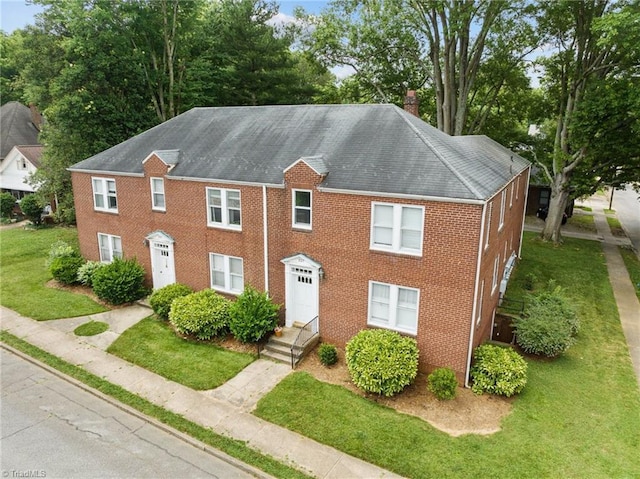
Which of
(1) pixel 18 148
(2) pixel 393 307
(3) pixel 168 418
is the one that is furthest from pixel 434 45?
(1) pixel 18 148

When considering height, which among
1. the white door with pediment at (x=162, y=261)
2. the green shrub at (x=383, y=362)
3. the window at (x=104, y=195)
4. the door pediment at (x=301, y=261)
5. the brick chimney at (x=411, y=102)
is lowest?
the green shrub at (x=383, y=362)

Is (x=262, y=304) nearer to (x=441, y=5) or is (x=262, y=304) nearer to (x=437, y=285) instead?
(x=437, y=285)

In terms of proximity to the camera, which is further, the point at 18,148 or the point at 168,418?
the point at 18,148

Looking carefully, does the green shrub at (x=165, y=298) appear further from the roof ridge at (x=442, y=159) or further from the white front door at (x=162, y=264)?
the roof ridge at (x=442, y=159)

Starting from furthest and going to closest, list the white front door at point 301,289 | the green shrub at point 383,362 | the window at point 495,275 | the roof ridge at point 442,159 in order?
1. the window at point 495,275
2. the white front door at point 301,289
3. the green shrub at point 383,362
4. the roof ridge at point 442,159

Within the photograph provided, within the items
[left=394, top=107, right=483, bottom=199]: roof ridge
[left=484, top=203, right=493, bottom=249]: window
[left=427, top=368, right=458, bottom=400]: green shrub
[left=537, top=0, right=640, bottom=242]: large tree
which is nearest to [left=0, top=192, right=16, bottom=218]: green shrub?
[left=394, top=107, right=483, bottom=199]: roof ridge

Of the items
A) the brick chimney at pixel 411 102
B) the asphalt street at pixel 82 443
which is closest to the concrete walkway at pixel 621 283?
the brick chimney at pixel 411 102

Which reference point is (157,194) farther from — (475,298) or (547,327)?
(547,327)
